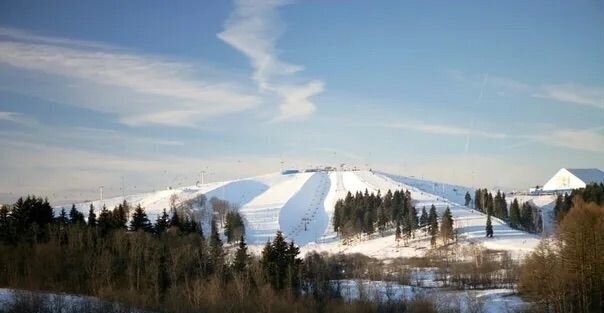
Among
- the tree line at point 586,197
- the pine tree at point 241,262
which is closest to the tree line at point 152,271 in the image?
the pine tree at point 241,262

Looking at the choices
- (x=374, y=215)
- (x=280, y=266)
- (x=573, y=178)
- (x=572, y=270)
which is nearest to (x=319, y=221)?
(x=374, y=215)

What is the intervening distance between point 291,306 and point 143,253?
1753cm

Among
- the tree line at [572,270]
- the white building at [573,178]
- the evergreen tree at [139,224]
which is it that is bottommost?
the tree line at [572,270]

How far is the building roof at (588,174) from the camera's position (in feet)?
566

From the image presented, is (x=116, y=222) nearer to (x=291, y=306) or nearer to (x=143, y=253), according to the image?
(x=143, y=253)

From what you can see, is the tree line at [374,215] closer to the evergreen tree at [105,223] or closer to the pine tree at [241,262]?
the pine tree at [241,262]

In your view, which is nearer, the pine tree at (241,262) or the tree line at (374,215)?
the pine tree at (241,262)

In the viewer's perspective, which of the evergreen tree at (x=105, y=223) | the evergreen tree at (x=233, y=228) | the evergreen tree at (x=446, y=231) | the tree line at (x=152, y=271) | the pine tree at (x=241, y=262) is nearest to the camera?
the tree line at (x=152, y=271)

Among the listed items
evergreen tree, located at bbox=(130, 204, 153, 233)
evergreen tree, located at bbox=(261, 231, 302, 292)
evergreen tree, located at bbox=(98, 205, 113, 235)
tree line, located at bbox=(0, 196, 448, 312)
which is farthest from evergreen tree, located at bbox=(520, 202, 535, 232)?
evergreen tree, located at bbox=(98, 205, 113, 235)

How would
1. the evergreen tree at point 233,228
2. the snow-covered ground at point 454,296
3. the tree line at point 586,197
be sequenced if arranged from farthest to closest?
the evergreen tree at point 233,228
the tree line at point 586,197
the snow-covered ground at point 454,296

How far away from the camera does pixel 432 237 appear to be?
102500 mm

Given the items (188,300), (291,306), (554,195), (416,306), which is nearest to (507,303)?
(416,306)

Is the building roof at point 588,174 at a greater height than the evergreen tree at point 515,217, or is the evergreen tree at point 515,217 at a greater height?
the building roof at point 588,174

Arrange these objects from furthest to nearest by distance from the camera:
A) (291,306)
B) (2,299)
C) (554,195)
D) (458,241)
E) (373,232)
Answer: (554,195) < (373,232) < (458,241) < (291,306) < (2,299)
